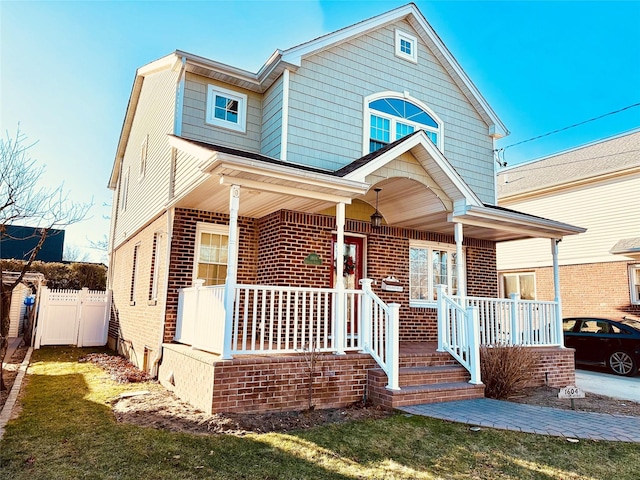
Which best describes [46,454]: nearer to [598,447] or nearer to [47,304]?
[598,447]

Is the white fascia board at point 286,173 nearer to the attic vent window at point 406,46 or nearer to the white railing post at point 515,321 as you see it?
the white railing post at point 515,321

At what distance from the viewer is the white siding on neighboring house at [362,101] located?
30.9 feet

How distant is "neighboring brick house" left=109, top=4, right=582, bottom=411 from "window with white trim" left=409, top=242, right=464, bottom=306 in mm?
Answer: 37

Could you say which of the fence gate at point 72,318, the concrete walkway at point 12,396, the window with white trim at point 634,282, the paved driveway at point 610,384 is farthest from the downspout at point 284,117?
the window with white trim at point 634,282

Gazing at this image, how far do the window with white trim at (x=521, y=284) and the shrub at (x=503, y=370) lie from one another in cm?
1104

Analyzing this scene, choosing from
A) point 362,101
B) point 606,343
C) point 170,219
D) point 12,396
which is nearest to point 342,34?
point 362,101

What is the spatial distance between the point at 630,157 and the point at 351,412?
15166 millimetres

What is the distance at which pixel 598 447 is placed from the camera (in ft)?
16.5

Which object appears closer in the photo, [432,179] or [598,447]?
[598,447]

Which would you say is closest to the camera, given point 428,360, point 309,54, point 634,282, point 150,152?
point 428,360

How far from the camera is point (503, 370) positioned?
305 inches

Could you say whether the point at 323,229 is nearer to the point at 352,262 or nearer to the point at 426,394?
the point at 352,262

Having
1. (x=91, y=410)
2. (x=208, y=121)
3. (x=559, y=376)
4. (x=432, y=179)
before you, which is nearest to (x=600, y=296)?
(x=559, y=376)

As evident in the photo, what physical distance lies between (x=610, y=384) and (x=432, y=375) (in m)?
5.26
